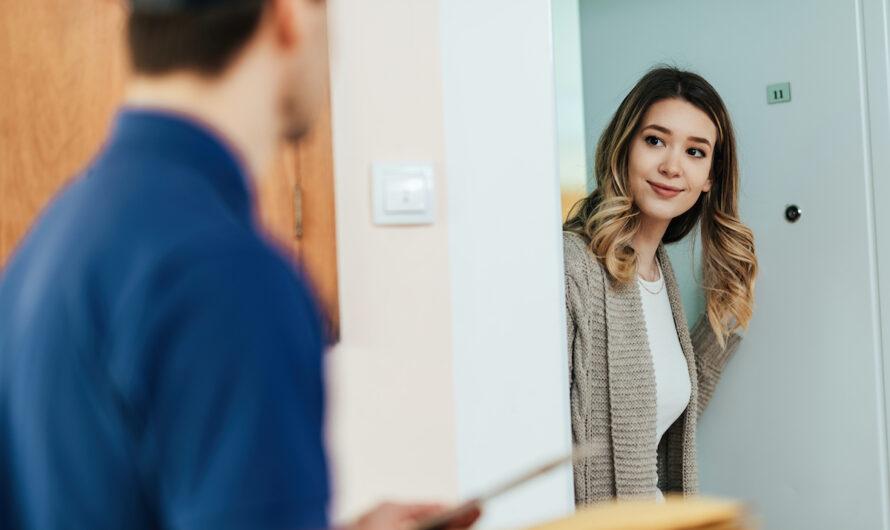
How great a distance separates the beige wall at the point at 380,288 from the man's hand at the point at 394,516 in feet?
1.99

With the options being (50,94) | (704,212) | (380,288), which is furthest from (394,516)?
(704,212)

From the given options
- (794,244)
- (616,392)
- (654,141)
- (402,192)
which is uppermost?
(654,141)

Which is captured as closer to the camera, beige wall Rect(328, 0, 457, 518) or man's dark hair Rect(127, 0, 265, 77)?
man's dark hair Rect(127, 0, 265, 77)

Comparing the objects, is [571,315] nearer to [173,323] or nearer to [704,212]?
[704,212]

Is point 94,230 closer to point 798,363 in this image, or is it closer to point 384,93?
point 384,93

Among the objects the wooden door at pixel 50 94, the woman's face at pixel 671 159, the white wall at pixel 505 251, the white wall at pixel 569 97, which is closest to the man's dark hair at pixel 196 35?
the wooden door at pixel 50 94

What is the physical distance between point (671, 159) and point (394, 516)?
112 centimetres

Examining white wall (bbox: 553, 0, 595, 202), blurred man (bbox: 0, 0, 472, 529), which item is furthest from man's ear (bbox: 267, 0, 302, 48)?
white wall (bbox: 553, 0, 595, 202)

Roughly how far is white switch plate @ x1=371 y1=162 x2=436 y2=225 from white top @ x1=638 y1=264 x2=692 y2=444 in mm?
495

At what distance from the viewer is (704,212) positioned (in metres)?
1.63

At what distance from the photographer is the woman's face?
1627 mm

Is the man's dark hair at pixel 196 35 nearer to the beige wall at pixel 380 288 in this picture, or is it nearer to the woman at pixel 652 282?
the beige wall at pixel 380 288

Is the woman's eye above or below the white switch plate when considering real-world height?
above

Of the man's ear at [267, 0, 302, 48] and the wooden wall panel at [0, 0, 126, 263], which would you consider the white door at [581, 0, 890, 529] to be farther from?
the man's ear at [267, 0, 302, 48]
